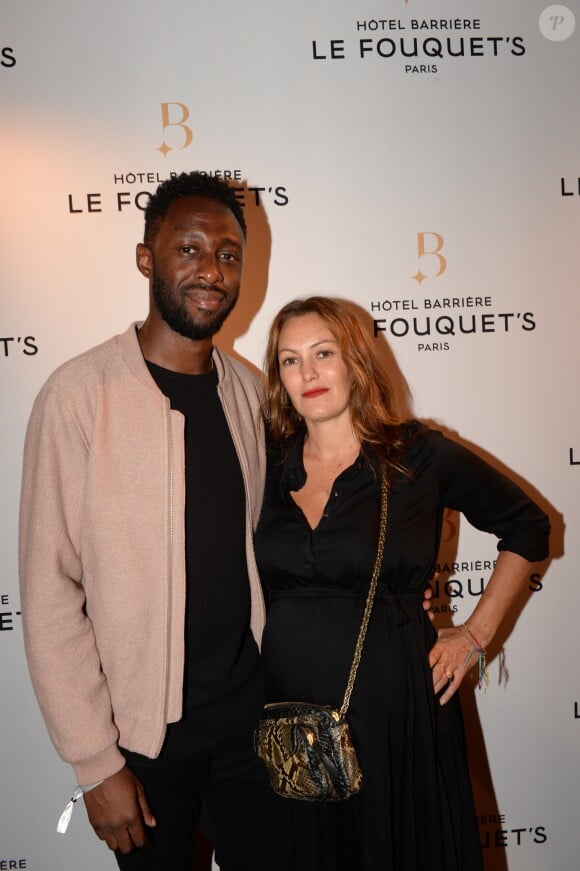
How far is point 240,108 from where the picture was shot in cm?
291

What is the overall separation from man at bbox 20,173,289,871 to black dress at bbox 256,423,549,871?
0.11 metres

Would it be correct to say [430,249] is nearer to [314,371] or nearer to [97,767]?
[314,371]

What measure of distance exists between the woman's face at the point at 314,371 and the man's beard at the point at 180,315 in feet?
0.84

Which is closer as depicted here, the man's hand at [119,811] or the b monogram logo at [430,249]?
the man's hand at [119,811]

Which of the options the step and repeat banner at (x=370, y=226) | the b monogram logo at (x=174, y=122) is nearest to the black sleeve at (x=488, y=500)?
the step and repeat banner at (x=370, y=226)

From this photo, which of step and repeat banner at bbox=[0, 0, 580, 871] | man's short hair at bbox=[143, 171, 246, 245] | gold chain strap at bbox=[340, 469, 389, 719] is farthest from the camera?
step and repeat banner at bbox=[0, 0, 580, 871]

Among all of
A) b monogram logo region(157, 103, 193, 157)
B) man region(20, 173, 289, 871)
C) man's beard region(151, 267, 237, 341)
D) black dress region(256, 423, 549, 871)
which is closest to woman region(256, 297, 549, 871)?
black dress region(256, 423, 549, 871)

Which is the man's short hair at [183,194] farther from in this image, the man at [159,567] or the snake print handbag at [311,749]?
the snake print handbag at [311,749]

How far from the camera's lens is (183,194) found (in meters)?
2.05

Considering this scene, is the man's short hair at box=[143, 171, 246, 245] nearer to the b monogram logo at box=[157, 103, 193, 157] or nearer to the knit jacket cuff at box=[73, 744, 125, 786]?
the b monogram logo at box=[157, 103, 193, 157]

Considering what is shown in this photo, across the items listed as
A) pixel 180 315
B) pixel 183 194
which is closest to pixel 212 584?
pixel 180 315

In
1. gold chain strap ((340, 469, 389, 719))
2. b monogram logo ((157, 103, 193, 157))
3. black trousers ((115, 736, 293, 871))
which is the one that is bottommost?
black trousers ((115, 736, 293, 871))

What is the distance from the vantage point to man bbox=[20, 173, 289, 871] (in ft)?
5.89

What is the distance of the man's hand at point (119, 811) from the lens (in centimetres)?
179
